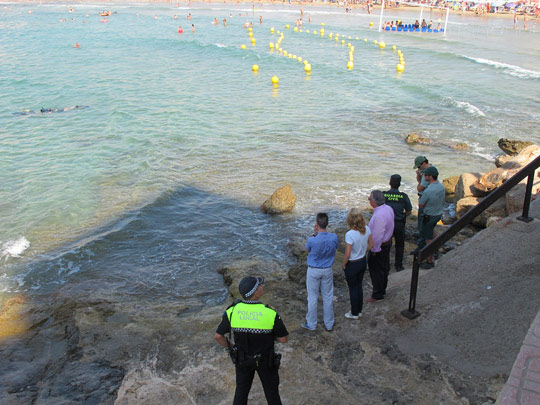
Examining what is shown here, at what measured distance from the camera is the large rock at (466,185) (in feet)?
34.4

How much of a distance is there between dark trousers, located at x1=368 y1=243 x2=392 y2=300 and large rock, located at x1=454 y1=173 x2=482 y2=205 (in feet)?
16.0

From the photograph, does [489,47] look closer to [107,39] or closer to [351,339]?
[107,39]

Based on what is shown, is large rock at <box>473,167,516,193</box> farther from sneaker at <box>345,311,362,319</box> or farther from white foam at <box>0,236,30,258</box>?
white foam at <box>0,236,30,258</box>

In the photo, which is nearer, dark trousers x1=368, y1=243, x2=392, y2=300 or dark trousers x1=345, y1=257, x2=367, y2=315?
dark trousers x1=345, y1=257, x2=367, y2=315

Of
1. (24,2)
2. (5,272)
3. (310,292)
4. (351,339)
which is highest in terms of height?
(24,2)

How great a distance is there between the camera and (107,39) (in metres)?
47.9

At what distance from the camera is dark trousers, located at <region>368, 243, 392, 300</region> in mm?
6379

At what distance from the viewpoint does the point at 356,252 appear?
19.2 feet

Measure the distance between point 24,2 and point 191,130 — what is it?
104033 millimetres

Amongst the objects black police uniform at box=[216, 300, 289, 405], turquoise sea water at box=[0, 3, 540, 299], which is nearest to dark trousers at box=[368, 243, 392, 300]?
black police uniform at box=[216, 300, 289, 405]

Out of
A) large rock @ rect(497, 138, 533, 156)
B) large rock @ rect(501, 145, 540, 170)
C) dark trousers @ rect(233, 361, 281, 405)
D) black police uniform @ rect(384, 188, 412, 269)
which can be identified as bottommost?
large rock @ rect(497, 138, 533, 156)

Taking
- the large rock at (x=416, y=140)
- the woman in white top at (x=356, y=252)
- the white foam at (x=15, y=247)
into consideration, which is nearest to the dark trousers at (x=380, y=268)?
the woman in white top at (x=356, y=252)

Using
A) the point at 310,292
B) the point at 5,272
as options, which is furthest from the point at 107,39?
the point at 310,292

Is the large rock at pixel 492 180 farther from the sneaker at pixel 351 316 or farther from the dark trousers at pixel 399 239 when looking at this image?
the sneaker at pixel 351 316
